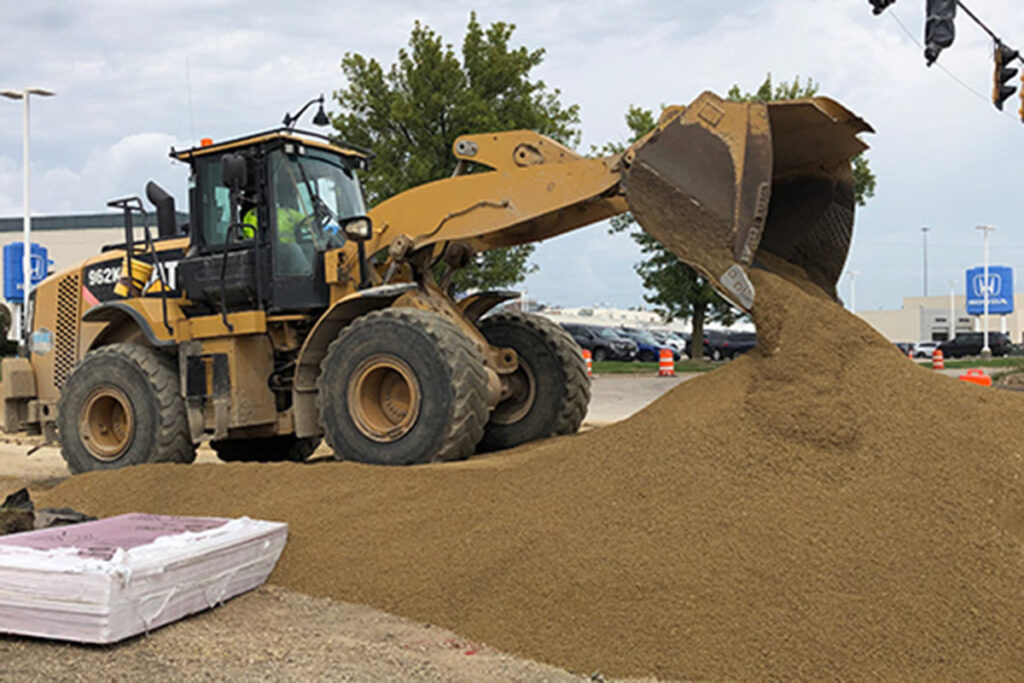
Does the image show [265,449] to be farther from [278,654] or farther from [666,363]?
[666,363]

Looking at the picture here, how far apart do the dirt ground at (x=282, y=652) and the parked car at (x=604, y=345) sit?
34.5m

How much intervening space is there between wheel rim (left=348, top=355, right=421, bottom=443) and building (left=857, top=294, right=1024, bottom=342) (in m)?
73.9

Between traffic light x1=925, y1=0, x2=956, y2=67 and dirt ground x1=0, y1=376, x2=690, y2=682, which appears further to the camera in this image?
traffic light x1=925, y1=0, x2=956, y2=67

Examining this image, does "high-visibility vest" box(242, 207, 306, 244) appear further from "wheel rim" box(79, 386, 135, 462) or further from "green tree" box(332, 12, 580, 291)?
"green tree" box(332, 12, 580, 291)

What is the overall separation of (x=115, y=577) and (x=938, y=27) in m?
13.7

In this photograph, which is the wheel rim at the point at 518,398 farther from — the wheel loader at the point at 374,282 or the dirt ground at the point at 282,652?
the dirt ground at the point at 282,652

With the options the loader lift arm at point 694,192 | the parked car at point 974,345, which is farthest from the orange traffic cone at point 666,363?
the parked car at point 974,345

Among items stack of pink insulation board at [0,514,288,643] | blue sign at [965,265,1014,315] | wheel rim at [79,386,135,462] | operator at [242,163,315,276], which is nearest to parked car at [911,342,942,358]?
blue sign at [965,265,1014,315]

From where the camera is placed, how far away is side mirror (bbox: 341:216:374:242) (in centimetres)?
772

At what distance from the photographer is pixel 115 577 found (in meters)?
4.44

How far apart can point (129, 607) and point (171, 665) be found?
0.38 meters

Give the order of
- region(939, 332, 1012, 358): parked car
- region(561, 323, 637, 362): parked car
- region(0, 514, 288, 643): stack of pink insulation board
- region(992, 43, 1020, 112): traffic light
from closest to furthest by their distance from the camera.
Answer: region(0, 514, 288, 643): stack of pink insulation board → region(992, 43, 1020, 112): traffic light → region(561, 323, 637, 362): parked car → region(939, 332, 1012, 358): parked car

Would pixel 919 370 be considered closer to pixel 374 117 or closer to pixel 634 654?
pixel 634 654

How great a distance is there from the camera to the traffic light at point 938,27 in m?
14.1
